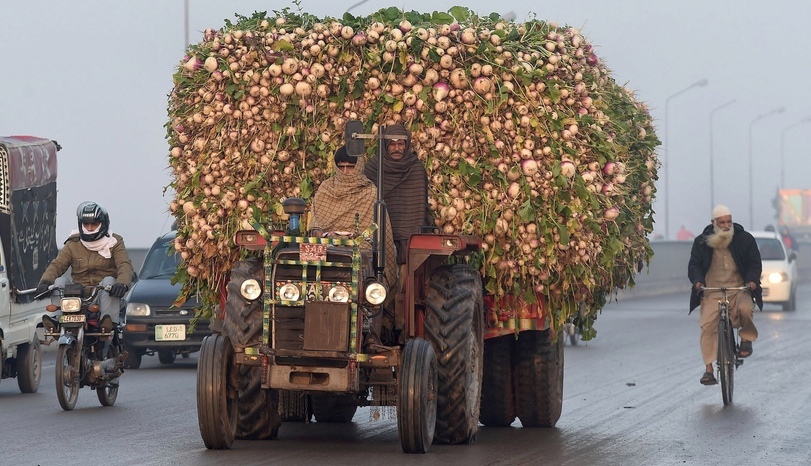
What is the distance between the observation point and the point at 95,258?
15.8 meters

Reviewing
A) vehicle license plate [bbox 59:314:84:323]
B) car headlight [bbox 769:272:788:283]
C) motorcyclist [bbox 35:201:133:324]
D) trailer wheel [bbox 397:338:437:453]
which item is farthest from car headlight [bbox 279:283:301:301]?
car headlight [bbox 769:272:788:283]

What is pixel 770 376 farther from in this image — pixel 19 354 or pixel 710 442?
pixel 19 354

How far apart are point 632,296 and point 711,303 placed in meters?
28.1

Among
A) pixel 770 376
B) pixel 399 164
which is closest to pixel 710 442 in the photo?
pixel 399 164

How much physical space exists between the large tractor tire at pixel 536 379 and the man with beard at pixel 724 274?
3.50 metres

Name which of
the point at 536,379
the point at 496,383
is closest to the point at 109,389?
the point at 496,383

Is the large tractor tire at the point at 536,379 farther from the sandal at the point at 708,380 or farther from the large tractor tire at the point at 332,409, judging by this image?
the sandal at the point at 708,380

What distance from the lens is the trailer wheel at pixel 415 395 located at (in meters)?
10.6

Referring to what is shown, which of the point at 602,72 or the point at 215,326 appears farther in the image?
the point at 602,72

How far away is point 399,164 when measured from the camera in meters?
12.0

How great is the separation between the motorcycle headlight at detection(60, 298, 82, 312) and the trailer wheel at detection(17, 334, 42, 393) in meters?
2.58

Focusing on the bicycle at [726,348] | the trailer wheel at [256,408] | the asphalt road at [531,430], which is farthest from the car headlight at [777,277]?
the trailer wheel at [256,408]

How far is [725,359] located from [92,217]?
251 inches

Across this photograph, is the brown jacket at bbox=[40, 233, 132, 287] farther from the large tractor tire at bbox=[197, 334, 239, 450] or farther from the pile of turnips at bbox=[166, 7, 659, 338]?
the large tractor tire at bbox=[197, 334, 239, 450]
